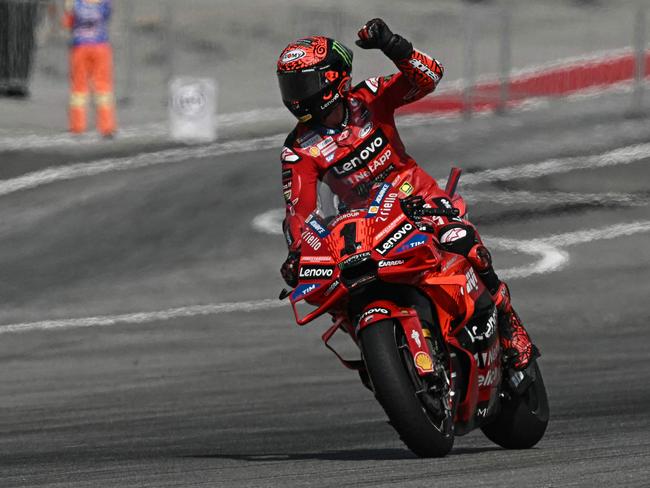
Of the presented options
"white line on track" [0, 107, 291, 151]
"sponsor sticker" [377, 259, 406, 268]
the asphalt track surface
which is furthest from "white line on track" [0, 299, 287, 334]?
"sponsor sticker" [377, 259, 406, 268]

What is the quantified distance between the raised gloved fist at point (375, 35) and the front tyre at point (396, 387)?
5.48 ft

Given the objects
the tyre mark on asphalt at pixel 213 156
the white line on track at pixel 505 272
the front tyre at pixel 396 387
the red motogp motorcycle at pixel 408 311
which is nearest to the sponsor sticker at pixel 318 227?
the red motogp motorcycle at pixel 408 311

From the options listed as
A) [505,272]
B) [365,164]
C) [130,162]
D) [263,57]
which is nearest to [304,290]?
[365,164]

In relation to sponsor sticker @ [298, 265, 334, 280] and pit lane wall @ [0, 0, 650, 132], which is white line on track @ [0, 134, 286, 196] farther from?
sponsor sticker @ [298, 265, 334, 280]

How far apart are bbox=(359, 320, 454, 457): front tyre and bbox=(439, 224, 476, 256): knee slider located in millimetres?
579

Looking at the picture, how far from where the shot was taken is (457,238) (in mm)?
7520

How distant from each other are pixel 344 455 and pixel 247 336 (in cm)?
586

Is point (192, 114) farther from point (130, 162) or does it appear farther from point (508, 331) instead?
point (508, 331)

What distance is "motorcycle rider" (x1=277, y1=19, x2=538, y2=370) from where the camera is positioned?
8.02 m

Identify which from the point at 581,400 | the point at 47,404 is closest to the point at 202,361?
the point at 47,404

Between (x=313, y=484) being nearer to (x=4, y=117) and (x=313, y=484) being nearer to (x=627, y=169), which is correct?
(x=627, y=169)

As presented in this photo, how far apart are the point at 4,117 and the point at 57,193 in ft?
14.1

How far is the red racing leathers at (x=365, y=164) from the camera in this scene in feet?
26.3

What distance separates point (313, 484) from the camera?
6.46 m
